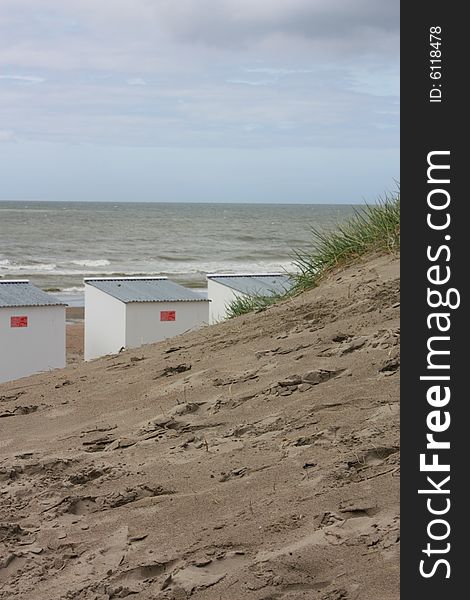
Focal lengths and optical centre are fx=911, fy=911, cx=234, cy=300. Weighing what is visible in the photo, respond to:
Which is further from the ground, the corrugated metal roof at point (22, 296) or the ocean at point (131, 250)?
the ocean at point (131, 250)

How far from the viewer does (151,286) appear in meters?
15.1

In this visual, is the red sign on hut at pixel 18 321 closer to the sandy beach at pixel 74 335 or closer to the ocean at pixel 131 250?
the sandy beach at pixel 74 335

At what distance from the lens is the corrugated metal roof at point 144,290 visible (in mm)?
13875

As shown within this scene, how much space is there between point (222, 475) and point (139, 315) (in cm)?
1014

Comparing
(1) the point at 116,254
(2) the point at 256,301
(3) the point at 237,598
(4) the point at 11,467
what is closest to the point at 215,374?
(4) the point at 11,467

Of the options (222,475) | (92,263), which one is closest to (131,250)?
(92,263)

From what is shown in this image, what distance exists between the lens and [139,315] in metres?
13.7

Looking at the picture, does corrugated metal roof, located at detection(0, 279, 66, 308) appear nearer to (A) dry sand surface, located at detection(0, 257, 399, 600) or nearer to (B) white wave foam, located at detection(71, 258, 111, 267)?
(A) dry sand surface, located at detection(0, 257, 399, 600)

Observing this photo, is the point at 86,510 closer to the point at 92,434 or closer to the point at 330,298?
the point at 92,434

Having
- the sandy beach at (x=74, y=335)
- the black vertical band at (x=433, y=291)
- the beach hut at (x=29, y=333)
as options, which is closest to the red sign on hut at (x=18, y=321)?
the beach hut at (x=29, y=333)

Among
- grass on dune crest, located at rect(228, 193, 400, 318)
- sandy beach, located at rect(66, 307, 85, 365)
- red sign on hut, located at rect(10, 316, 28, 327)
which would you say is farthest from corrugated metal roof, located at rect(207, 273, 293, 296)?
sandy beach, located at rect(66, 307, 85, 365)

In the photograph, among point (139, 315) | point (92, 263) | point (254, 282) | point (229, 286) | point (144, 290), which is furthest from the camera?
point (92, 263)

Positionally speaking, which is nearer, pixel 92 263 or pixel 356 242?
pixel 356 242

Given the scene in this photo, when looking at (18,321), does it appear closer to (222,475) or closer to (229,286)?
(229,286)
